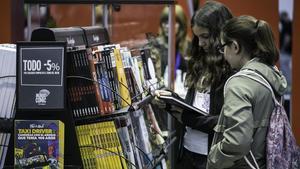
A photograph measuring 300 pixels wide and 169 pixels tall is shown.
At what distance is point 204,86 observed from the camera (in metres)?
3.72

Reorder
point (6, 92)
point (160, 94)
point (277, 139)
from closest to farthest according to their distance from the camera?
point (277, 139) < point (6, 92) < point (160, 94)

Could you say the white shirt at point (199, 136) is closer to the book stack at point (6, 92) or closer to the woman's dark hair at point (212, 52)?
the woman's dark hair at point (212, 52)

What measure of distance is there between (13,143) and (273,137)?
4.42ft

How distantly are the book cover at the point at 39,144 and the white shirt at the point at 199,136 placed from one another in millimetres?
912

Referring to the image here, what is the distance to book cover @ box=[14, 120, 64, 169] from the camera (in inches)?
125

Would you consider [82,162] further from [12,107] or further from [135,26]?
[135,26]

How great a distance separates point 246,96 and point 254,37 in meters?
0.31

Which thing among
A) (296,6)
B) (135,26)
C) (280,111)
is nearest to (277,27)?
(296,6)

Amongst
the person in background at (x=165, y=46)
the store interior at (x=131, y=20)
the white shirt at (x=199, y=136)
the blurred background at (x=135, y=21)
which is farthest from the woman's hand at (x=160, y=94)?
the blurred background at (x=135, y=21)

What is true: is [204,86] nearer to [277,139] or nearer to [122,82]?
[122,82]

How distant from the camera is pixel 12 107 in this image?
3.34 meters

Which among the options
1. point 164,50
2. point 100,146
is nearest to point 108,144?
point 100,146

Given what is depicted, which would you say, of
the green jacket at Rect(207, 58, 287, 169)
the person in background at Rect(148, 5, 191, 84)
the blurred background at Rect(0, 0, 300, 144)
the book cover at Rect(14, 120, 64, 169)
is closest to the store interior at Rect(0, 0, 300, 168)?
the blurred background at Rect(0, 0, 300, 144)

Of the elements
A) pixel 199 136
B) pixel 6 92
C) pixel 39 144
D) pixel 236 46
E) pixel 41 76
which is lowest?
pixel 199 136
